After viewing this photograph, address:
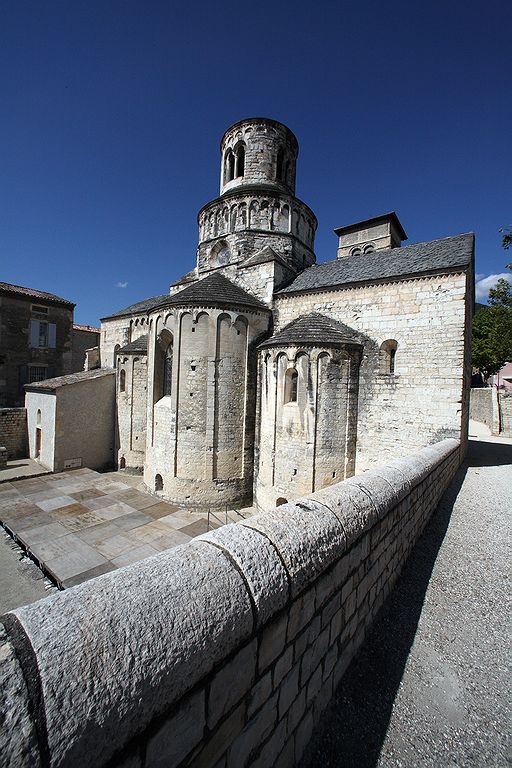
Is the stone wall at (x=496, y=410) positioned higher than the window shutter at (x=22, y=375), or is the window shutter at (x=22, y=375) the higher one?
the window shutter at (x=22, y=375)

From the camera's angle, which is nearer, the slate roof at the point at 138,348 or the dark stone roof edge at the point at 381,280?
→ the dark stone roof edge at the point at 381,280

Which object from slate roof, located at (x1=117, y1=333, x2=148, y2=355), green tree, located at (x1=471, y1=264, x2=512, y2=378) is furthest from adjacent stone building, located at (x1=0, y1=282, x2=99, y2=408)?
green tree, located at (x1=471, y1=264, x2=512, y2=378)

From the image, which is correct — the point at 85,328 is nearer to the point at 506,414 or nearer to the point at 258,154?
the point at 258,154

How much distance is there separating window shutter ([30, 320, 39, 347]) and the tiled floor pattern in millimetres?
11888

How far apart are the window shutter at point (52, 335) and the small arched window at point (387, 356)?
2152 centimetres

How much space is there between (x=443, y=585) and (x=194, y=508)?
904 centimetres

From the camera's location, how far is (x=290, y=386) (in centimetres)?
1073

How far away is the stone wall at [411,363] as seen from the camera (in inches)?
362

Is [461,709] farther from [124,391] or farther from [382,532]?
[124,391]

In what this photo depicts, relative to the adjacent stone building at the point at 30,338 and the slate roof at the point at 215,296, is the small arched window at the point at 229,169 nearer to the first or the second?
the slate roof at the point at 215,296

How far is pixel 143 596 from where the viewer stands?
1.23m

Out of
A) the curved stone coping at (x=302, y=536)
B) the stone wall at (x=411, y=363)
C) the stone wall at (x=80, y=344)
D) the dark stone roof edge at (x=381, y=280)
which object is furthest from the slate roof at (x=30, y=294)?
the curved stone coping at (x=302, y=536)

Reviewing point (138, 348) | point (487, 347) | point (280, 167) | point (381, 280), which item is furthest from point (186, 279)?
point (487, 347)

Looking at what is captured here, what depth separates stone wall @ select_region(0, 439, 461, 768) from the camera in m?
0.89
